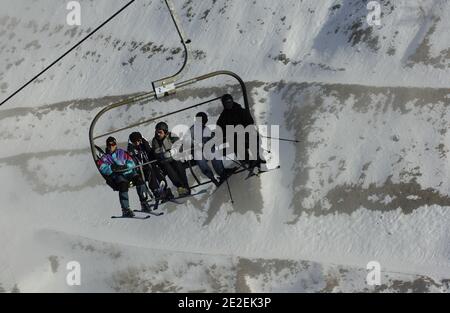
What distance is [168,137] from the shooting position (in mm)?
21453

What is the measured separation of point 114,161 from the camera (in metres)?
21.3

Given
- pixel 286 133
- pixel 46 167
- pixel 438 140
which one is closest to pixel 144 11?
pixel 46 167

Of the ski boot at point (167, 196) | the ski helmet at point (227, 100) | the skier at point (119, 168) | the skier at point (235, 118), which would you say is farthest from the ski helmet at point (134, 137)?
the ski helmet at point (227, 100)

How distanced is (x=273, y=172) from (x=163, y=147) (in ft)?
44.4

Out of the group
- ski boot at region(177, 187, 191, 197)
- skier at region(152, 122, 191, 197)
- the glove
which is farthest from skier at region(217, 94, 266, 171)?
the glove

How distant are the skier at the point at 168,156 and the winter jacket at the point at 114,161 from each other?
85 centimetres

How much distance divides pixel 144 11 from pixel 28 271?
64.2ft

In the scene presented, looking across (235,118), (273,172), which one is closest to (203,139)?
(235,118)

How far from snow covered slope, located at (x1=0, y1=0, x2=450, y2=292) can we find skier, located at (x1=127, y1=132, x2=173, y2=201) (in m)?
10.1

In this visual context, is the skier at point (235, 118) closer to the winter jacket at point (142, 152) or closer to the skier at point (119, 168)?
the winter jacket at point (142, 152)

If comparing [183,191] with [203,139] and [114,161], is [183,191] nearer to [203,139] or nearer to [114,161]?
[203,139]

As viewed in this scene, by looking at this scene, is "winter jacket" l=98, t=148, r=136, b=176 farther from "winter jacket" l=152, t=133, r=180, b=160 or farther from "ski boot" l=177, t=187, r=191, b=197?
"ski boot" l=177, t=187, r=191, b=197
